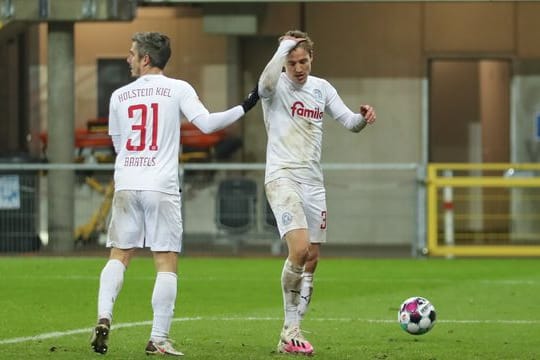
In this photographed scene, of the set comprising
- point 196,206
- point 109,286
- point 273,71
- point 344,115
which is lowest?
point 109,286

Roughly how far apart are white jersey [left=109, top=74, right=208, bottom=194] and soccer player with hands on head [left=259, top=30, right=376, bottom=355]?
→ 2.30 ft

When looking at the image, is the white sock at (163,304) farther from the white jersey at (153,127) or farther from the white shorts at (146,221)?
the white jersey at (153,127)

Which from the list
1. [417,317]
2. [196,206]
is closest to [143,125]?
[417,317]

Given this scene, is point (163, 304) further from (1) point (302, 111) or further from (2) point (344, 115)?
(2) point (344, 115)

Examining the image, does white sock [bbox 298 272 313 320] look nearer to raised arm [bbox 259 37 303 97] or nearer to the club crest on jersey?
the club crest on jersey

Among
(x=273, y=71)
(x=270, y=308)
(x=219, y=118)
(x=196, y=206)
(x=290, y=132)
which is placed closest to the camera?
(x=219, y=118)

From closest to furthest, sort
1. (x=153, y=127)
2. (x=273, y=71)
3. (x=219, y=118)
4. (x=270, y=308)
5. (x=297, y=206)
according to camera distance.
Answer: (x=219, y=118)
(x=153, y=127)
(x=273, y=71)
(x=297, y=206)
(x=270, y=308)

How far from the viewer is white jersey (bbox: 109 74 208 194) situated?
973 centimetres

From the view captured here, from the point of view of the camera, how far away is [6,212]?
21.9m

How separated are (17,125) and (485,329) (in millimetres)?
14438

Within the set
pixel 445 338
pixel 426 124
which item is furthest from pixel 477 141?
pixel 445 338

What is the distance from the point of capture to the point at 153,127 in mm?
9750

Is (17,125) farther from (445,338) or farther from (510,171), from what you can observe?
(445,338)

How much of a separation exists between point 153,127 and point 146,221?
1.97 ft
